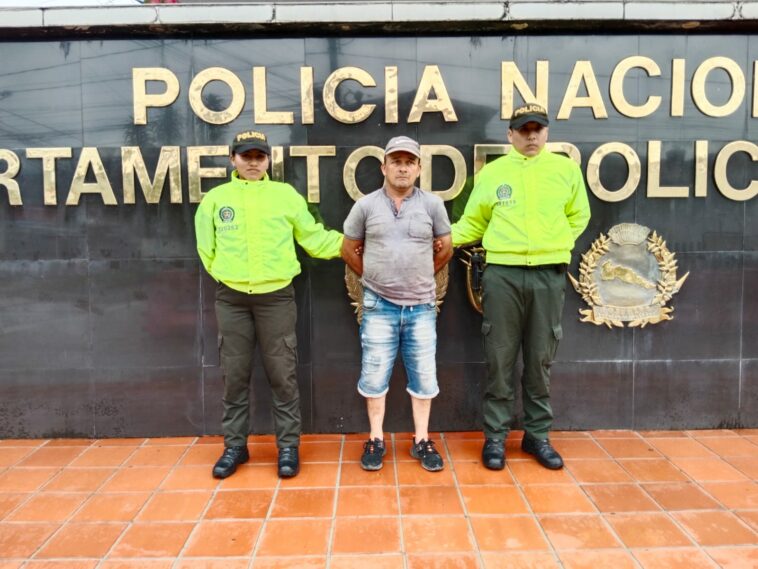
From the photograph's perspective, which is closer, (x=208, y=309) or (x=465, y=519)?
(x=465, y=519)

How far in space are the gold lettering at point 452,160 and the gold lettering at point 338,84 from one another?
1.54ft

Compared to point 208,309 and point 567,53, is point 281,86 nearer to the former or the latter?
point 208,309

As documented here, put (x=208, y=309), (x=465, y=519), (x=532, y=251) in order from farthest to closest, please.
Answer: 1. (x=208, y=309)
2. (x=532, y=251)
3. (x=465, y=519)

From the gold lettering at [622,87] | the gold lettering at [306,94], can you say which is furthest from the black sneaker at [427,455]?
the gold lettering at [622,87]

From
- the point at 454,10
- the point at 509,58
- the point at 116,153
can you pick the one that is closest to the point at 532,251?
the point at 509,58

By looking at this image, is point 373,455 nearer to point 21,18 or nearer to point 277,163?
point 277,163

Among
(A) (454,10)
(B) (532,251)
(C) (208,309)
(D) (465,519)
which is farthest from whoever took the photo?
(C) (208,309)

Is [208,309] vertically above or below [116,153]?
below

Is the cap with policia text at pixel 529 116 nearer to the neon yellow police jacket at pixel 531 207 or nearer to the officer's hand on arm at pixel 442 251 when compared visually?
the neon yellow police jacket at pixel 531 207

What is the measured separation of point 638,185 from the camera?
376cm

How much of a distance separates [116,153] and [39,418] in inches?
73.6

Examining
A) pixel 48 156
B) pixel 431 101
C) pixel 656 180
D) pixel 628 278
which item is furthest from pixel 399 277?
pixel 48 156

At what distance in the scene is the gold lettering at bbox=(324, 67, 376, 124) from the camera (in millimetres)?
3656

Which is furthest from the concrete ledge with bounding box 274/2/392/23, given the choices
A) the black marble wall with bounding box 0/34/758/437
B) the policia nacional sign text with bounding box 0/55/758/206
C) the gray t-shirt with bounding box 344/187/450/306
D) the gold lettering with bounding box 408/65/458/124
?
the gray t-shirt with bounding box 344/187/450/306
